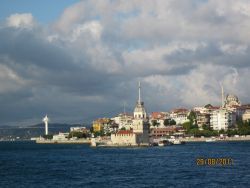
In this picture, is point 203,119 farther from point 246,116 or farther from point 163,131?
point 163,131

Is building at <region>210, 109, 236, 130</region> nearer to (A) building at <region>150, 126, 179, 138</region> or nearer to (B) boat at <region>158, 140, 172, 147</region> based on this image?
(A) building at <region>150, 126, 179, 138</region>

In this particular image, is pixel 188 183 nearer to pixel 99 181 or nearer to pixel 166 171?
pixel 99 181

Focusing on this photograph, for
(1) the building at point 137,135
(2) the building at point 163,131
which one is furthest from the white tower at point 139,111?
(2) the building at point 163,131

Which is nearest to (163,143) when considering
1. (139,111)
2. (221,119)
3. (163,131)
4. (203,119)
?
(139,111)

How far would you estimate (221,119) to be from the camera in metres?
185

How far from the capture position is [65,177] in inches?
2144

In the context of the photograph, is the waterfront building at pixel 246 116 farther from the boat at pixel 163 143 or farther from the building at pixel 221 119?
the boat at pixel 163 143

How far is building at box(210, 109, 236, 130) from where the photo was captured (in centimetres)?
18425

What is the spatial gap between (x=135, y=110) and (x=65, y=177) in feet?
284

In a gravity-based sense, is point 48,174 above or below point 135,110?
below

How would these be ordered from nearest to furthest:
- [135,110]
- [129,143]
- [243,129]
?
[129,143] < [135,110] < [243,129]

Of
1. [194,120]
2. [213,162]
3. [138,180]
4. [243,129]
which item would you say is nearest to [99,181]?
[138,180]

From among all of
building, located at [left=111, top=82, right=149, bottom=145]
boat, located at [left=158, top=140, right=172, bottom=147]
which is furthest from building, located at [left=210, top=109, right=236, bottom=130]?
building, located at [left=111, top=82, right=149, bottom=145]

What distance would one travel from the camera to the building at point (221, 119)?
18425 cm
